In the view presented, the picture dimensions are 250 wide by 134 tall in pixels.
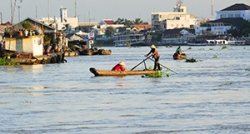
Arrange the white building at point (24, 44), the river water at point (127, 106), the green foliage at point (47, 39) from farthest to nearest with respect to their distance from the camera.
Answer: the green foliage at point (47, 39), the white building at point (24, 44), the river water at point (127, 106)

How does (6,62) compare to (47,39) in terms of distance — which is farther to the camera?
(47,39)

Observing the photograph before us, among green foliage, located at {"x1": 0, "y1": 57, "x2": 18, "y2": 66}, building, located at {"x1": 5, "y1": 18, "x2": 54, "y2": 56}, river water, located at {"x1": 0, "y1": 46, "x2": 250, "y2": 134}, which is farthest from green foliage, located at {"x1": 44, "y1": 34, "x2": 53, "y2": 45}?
river water, located at {"x1": 0, "y1": 46, "x2": 250, "y2": 134}

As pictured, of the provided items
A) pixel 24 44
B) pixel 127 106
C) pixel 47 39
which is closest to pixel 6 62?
pixel 24 44

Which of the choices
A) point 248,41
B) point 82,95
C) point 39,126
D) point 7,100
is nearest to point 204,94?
point 82,95

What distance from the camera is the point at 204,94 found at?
29047 millimetres

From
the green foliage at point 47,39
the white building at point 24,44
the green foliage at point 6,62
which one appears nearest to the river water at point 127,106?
the green foliage at point 6,62

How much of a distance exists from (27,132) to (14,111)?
4633 mm

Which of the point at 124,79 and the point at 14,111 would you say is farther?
the point at 124,79

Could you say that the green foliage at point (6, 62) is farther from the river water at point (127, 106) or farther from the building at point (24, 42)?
the river water at point (127, 106)

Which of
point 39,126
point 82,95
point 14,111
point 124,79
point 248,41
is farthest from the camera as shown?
point 248,41

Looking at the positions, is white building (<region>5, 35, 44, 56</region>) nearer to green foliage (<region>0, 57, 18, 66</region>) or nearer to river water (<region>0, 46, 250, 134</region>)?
green foliage (<region>0, 57, 18, 66</region>)

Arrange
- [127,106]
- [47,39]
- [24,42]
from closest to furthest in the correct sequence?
[127,106], [24,42], [47,39]

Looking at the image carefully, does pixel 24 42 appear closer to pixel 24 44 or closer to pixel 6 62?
pixel 24 44

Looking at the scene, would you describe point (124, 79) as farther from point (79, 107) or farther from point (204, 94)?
point (79, 107)
